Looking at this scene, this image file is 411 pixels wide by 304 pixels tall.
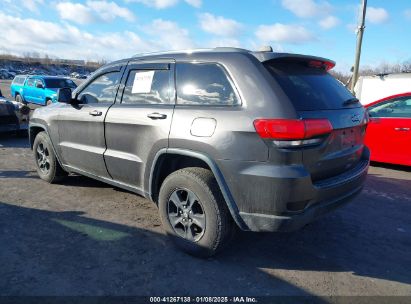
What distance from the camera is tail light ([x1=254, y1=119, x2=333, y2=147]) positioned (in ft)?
9.14

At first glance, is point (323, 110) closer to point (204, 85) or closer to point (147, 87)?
point (204, 85)

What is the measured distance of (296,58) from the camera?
3.34 m

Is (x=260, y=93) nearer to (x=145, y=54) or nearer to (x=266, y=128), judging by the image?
(x=266, y=128)

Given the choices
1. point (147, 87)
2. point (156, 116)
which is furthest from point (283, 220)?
point (147, 87)

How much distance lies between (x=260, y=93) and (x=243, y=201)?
35.1 inches

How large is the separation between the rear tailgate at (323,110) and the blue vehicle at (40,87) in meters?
14.5

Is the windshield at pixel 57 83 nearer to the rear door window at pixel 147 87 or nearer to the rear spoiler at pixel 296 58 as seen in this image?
the rear door window at pixel 147 87

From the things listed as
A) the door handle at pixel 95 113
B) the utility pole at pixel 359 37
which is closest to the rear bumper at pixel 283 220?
the door handle at pixel 95 113

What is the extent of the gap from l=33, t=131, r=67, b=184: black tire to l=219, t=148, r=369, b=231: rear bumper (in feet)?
11.0

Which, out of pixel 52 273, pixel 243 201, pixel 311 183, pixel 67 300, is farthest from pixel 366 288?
pixel 52 273

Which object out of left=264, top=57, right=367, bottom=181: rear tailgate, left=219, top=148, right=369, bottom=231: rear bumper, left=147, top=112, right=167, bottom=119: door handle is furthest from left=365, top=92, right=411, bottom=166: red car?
left=147, top=112, right=167, bottom=119: door handle

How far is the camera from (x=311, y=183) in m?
2.90

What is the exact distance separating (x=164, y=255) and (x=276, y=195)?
1.31 meters

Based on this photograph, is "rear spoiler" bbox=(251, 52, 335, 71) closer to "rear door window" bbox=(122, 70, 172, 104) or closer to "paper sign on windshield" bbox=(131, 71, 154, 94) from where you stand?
"rear door window" bbox=(122, 70, 172, 104)
